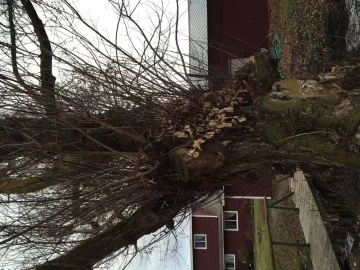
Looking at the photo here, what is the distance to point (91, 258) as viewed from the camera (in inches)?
203

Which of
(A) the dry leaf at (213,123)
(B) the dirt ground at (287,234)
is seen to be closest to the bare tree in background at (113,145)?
(A) the dry leaf at (213,123)

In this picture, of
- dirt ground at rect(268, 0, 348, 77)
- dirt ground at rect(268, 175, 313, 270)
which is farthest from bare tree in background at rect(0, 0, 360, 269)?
dirt ground at rect(268, 175, 313, 270)

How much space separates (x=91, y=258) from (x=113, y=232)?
1.41 ft

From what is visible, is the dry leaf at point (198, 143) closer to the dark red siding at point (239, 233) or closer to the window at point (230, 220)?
the dark red siding at point (239, 233)

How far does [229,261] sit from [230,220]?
2331 mm

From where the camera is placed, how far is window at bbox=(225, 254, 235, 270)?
2184 centimetres

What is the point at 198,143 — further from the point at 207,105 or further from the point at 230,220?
the point at 230,220

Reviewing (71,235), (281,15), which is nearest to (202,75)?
(71,235)

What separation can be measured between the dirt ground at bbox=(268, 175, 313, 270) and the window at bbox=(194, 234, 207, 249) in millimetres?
6173

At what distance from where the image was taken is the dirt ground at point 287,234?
11223mm

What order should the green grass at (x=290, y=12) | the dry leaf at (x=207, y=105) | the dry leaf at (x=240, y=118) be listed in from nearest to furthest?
the dry leaf at (x=240, y=118)
the dry leaf at (x=207, y=105)
the green grass at (x=290, y=12)

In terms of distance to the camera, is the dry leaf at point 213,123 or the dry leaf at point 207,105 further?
the dry leaf at point 207,105

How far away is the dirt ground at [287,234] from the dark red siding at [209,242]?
553 cm

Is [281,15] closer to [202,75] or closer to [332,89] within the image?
[202,75]
